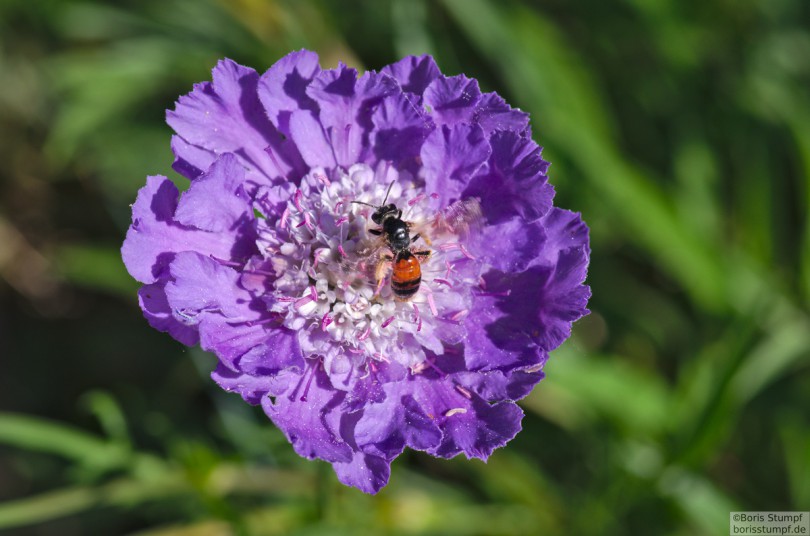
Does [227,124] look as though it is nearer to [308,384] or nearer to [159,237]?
[159,237]

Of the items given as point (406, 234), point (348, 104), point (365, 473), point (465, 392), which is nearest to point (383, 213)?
point (406, 234)

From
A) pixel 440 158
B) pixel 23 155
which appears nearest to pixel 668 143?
pixel 440 158

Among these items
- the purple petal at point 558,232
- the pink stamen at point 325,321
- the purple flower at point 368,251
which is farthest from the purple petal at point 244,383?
the purple petal at point 558,232

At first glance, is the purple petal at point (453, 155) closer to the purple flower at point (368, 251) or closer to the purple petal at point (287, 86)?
the purple flower at point (368, 251)

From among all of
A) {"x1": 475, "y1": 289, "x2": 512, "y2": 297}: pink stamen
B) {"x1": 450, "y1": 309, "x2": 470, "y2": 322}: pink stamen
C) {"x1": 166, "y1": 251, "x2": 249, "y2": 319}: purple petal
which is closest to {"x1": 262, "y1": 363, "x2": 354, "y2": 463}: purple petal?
{"x1": 166, "y1": 251, "x2": 249, "y2": 319}: purple petal

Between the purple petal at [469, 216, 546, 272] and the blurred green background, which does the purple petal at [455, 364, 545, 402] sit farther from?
the blurred green background

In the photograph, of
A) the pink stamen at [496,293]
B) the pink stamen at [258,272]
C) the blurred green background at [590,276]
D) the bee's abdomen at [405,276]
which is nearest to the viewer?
the bee's abdomen at [405,276]
